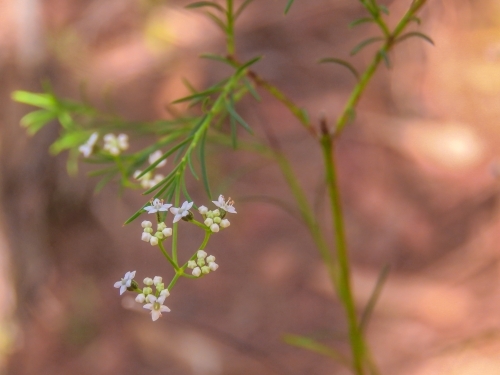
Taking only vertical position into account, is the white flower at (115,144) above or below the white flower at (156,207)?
above

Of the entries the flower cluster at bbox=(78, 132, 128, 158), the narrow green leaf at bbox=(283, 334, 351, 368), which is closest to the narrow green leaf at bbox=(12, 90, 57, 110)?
the flower cluster at bbox=(78, 132, 128, 158)

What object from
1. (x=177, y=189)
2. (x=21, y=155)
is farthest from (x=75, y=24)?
(x=177, y=189)

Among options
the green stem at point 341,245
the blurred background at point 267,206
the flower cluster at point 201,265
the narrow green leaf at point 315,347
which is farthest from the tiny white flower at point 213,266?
the blurred background at point 267,206

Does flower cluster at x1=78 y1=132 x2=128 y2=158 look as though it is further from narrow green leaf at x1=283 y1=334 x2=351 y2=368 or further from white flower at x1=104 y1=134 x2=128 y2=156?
narrow green leaf at x1=283 y1=334 x2=351 y2=368

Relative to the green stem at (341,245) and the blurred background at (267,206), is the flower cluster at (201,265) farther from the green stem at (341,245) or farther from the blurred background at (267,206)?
the blurred background at (267,206)

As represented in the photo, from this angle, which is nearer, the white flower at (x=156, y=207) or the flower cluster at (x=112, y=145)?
the white flower at (x=156, y=207)

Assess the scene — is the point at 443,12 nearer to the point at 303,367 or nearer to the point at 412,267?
the point at 412,267

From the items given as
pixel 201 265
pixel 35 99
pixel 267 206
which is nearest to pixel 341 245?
pixel 201 265
